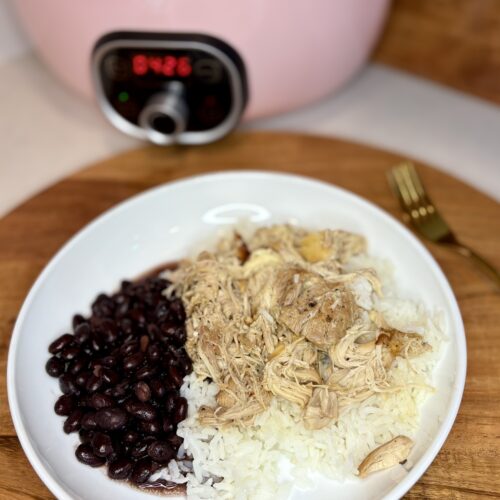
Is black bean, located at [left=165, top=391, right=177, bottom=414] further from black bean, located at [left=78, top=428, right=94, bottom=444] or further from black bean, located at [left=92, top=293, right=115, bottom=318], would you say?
black bean, located at [left=92, top=293, right=115, bottom=318]

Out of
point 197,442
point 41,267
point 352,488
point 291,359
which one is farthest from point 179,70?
point 352,488

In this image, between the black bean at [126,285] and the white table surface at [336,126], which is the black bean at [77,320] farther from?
the white table surface at [336,126]

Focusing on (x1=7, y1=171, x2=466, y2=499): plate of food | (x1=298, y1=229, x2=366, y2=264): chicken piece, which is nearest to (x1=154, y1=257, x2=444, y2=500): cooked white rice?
(x1=7, y1=171, x2=466, y2=499): plate of food

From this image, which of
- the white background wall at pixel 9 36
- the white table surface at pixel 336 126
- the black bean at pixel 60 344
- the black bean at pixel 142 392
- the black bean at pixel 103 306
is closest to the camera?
the black bean at pixel 142 392

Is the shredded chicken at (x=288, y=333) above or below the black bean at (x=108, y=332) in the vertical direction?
above

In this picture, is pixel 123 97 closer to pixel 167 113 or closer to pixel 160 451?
pixel 167 113

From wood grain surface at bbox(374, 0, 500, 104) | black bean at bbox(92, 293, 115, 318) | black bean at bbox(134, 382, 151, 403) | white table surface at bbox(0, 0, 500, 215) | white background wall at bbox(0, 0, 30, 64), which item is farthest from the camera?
white background wall at bbox(0, 0, 30, 64)

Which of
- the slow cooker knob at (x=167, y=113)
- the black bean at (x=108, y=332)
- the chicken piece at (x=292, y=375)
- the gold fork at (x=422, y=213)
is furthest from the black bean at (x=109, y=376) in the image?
the gold fork at (x=422, y=213)
